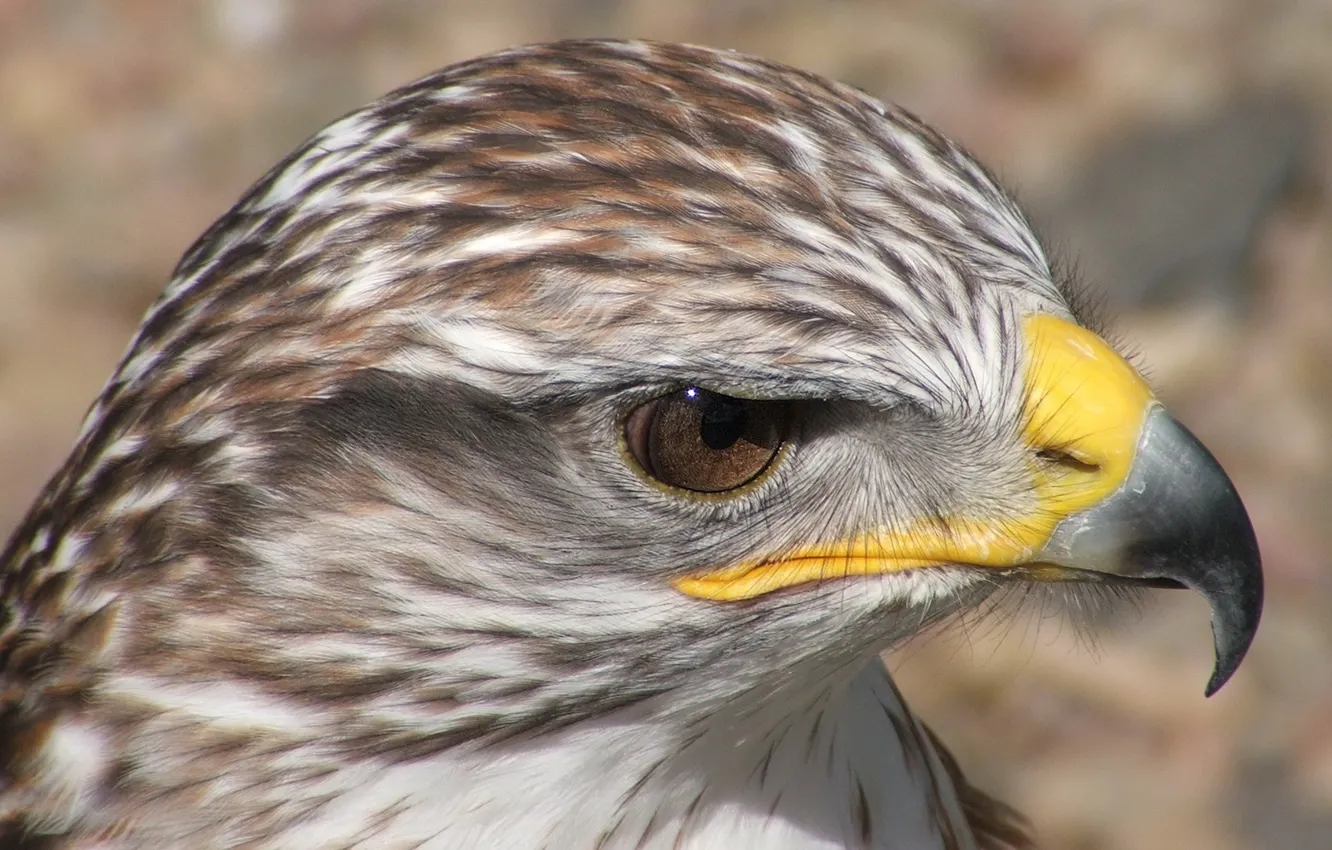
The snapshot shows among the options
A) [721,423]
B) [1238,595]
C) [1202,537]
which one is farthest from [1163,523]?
[721,423]

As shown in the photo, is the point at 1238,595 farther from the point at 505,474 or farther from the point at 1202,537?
the point at 505,474

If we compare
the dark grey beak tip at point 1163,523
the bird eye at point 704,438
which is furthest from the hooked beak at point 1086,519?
the bird eye at point 704,438

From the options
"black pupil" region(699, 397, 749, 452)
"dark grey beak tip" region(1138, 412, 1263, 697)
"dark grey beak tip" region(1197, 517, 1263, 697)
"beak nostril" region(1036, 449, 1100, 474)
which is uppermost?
"black pupil" region(699, 397, 749, 452)

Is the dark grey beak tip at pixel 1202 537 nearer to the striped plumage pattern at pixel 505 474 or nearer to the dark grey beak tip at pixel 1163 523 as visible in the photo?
the dark grey beak tip at pixel 1163 523

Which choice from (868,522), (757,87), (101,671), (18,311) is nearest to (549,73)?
(757,87)

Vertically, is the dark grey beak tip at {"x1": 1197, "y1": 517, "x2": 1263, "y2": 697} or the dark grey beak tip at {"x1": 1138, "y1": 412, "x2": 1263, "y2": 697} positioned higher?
the dark grey beak tip at {"x1": 1138, "y1": 412, "x2": 1263, "y2": 697}

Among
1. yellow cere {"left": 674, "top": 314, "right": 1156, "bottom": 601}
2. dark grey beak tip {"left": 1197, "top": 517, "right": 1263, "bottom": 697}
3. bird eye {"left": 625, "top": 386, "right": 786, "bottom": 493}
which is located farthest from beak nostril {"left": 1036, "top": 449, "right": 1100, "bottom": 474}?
bird eye {"left": 625, "top": 386, "right": 786, "bottom": 493}

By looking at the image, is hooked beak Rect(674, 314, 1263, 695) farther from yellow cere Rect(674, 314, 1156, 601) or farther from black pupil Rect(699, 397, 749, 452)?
black pupil Rect(699, 397, 749, 452)

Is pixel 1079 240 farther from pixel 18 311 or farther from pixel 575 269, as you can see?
pixel 575 269
